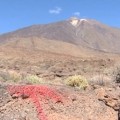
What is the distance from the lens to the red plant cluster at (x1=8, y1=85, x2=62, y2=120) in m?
11.8

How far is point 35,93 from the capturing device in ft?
39.5

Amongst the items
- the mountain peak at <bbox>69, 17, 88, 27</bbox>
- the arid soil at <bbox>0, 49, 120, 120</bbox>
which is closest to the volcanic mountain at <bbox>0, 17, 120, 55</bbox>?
the mountain peak at <bbox>69, 17, 88, 27</bbox>

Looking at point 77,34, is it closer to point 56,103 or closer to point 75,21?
point 75,21

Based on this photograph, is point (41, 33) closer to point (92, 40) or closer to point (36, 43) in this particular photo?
point (92, 40)

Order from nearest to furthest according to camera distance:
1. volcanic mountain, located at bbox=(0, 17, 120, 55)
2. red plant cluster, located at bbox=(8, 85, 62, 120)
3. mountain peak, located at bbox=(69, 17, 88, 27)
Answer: red plant cluster, located at bbox=(8, 85, 62, 120) → volcanic mountain, located at bbox=(0, 17, 120, 55) → mountain peak, located at bbox=(69, 17, 88, 27)

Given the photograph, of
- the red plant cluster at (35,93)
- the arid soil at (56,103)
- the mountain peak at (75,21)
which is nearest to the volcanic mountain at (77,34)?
the mountain peak at (75,21)

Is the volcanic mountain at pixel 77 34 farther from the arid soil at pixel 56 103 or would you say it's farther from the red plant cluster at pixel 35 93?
the red plant cluster at pixel 35 93

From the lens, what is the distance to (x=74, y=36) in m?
148

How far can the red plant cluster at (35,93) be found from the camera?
11.8 m

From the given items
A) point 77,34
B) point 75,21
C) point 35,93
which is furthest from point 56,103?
point 75,21

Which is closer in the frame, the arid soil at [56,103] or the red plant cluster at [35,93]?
the arid soil at [56,103]

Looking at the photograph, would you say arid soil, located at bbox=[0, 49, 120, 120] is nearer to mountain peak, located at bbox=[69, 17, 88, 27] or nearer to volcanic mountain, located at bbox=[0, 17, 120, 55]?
volcanic mountain, located at bbox=[0, 17, 120, 55]

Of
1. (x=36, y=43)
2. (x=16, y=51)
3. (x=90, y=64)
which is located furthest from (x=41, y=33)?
(x=90, y=64)

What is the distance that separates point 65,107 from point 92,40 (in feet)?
449
